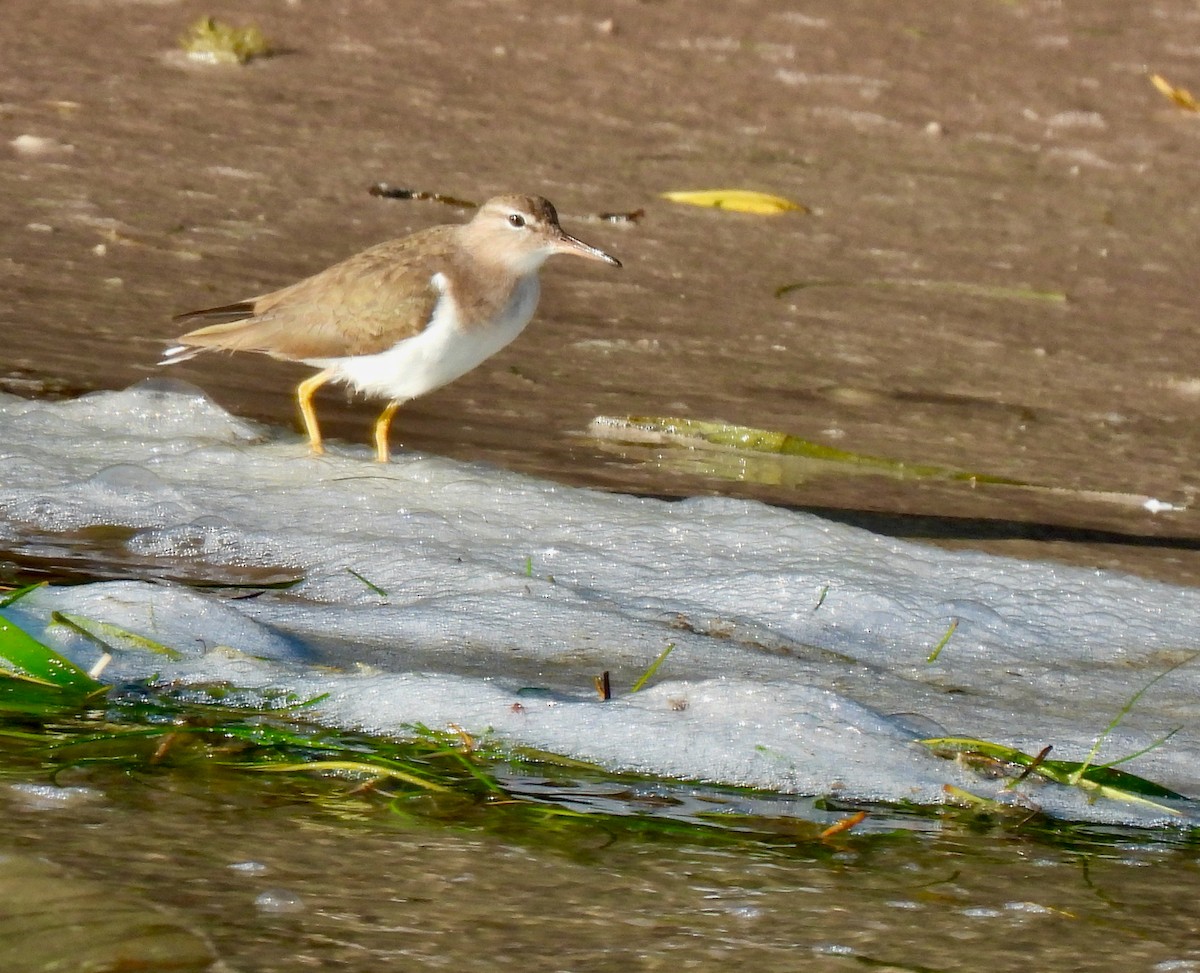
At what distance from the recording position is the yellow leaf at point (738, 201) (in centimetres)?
742

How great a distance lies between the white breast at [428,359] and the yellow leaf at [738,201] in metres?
2.59

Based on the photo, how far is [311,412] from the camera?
16.0 ft

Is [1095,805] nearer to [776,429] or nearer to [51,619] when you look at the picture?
[51,619]

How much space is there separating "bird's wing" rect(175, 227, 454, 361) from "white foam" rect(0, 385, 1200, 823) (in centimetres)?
24

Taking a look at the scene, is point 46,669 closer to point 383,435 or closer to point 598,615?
point 598,615

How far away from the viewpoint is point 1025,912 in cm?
238

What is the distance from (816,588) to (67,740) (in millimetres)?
1793

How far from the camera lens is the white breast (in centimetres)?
487

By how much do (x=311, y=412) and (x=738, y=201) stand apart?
9.85ft

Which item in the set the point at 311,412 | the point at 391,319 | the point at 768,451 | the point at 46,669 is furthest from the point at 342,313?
the point at 46,669

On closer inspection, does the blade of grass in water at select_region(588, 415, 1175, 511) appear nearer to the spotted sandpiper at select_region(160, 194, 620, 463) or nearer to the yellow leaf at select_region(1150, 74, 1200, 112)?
the spotted sandpiper at select_region(160, 194, 620, 463)

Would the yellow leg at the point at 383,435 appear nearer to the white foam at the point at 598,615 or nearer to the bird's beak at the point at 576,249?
the white foam at the point at 598,615

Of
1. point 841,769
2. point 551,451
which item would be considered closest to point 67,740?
point 841,769

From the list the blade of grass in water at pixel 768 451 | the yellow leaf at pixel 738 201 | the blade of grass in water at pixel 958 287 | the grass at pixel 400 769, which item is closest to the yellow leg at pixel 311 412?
the blade of grass in water at pixel 768 451
